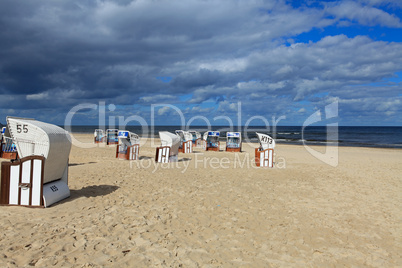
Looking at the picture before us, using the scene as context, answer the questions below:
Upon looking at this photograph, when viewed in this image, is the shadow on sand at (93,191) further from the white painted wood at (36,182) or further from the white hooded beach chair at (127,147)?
the white hooded beach chair at (127,147)

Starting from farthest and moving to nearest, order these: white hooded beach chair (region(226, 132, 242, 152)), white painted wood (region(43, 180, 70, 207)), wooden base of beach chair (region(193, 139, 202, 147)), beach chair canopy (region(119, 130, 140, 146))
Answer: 1. wooden base of beach chair (region(193, 139, 202, 147))
2. white hooded beach chair (region(226, 132, 242, 152))
3. beach chair canopy (region(119, 130, 140, 146))
4. white painted wood (region(43, 180, 70, 207))

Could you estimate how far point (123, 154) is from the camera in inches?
580

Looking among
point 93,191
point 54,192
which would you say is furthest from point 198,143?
point 54,192

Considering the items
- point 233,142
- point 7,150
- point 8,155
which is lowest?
point 8,155

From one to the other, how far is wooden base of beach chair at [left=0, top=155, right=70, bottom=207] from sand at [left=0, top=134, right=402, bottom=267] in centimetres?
22

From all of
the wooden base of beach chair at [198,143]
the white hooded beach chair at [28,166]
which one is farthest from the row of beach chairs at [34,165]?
the wooden base of beach chair at [198,143]

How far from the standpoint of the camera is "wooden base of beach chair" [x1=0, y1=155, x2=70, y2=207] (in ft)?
18.7

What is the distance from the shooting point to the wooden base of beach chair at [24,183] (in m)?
5.69

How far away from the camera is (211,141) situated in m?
24.0

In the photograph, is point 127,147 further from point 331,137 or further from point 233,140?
point 331,137

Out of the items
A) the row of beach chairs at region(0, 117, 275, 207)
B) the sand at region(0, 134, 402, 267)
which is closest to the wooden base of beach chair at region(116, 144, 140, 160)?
the sand at region(0, 134, 402, 267)

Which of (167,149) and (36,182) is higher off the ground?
(167,149)

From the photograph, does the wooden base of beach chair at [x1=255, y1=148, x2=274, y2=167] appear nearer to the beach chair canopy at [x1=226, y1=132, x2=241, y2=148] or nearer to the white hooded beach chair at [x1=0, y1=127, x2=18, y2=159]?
the beach chair canopy at [x1=226, y1=132, x2=241, y2=148]

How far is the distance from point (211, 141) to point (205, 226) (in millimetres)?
Result: 18772
